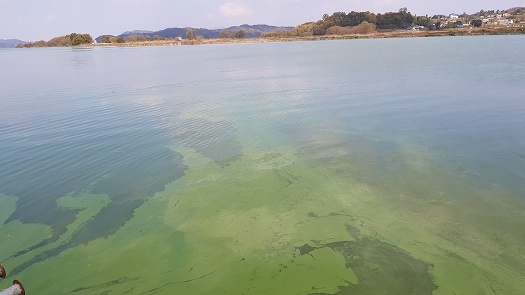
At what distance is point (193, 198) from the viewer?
21.2 ft

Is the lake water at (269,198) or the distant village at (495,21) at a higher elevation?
the distant village at (495,21)

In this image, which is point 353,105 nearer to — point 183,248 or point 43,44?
point 183,248

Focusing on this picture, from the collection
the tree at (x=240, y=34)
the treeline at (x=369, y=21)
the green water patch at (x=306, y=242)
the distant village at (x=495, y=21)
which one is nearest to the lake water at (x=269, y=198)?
the green water patch at (x=306, y=242)

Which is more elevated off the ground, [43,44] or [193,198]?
[43,44]

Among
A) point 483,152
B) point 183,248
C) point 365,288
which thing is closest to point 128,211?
point 183,248

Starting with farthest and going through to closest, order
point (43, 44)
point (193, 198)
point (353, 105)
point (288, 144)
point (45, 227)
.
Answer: point (43, 44)
point (353, 105)
point (288, 144)
point (193, 198)
point (45, 227)

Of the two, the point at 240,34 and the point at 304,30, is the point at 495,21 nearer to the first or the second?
the point at 304,30

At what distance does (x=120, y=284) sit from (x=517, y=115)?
39.2 feet

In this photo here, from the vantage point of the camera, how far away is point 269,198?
249 inches

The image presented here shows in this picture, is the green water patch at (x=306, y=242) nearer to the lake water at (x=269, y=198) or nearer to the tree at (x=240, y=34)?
the lake water at (x=269, y=198)

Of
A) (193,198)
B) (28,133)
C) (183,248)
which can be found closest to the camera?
(183,248)

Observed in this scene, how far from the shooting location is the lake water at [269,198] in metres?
4.35

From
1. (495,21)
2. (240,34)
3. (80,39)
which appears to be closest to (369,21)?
(495,21)

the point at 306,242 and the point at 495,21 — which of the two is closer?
the point at 306,242
